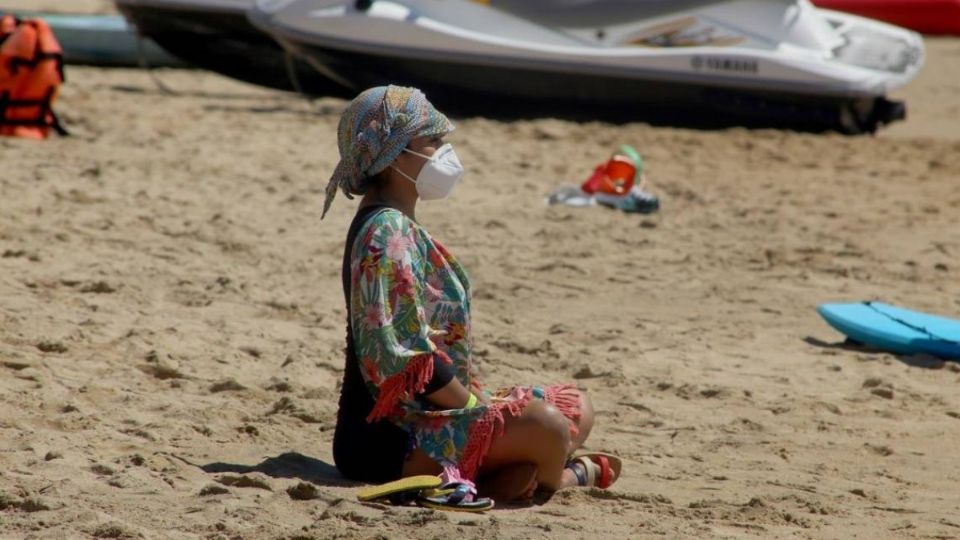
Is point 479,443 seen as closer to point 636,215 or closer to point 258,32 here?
point 636,215

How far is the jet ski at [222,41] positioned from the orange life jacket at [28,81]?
243 cm

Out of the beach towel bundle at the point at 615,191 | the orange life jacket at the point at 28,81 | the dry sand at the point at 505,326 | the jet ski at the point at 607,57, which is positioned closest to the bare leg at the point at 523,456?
the dry sand at the point at 505,326

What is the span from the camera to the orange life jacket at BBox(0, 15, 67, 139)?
9.64m

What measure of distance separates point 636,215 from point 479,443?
4.80 meters

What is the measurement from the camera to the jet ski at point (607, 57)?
11453mm

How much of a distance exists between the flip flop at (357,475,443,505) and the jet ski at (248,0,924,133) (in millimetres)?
7782

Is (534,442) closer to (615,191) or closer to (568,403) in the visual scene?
(568,403)

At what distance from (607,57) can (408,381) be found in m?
7.96

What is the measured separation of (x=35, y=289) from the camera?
612 cm

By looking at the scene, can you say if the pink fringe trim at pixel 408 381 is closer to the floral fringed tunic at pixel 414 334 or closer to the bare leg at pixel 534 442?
the floral fringed tunic at pixel 414 334

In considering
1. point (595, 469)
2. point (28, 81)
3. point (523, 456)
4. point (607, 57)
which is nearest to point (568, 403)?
point (595, 469)

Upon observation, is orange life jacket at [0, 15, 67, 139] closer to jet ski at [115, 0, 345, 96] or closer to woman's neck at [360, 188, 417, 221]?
jet ski at [115, 0, 345, 96]

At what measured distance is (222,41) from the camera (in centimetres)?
1254

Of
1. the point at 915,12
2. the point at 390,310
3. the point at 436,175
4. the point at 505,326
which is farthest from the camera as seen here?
the point at 915,12
